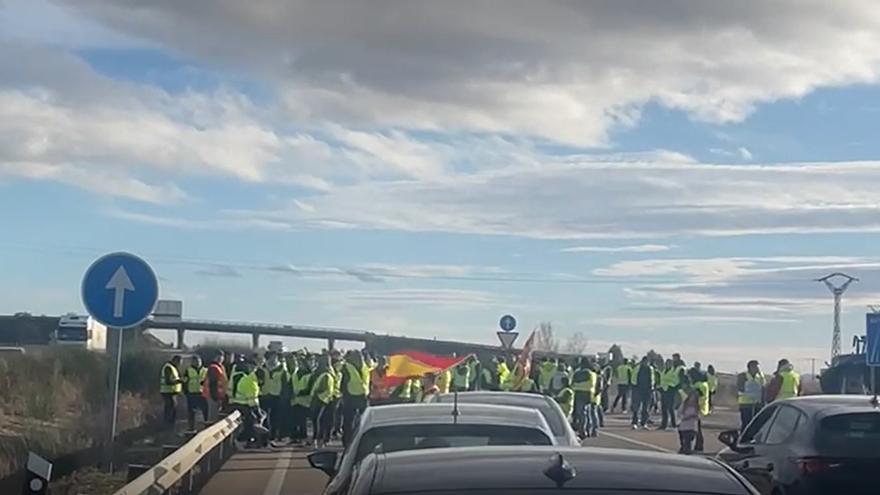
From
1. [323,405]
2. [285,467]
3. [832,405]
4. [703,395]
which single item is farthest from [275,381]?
[832,405]

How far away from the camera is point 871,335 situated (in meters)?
25.5

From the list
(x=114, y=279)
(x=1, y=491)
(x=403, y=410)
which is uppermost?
(x=114, y=279)

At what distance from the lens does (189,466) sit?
15688mm

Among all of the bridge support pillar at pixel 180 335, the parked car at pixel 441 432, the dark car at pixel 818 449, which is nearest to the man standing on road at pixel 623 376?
the dark car at pixel 818 449

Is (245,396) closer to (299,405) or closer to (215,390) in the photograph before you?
(215,390)

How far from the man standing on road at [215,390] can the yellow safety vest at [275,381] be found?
809 millimetres

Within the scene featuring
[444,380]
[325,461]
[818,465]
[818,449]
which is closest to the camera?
[325,461]

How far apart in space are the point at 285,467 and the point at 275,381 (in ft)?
23.6

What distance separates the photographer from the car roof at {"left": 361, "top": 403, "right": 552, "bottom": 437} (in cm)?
1001

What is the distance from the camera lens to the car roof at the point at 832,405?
43.5ft

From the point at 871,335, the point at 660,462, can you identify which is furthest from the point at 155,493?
the point at 871,335

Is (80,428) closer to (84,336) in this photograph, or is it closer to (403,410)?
(84,336)

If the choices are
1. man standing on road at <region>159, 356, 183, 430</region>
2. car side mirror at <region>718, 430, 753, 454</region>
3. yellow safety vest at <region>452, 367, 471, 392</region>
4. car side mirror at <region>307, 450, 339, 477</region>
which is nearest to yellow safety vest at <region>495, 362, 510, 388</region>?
yellow safety vest at <region>452, 367, 471, 392</region>

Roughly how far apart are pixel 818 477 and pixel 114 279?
6.75 metres
